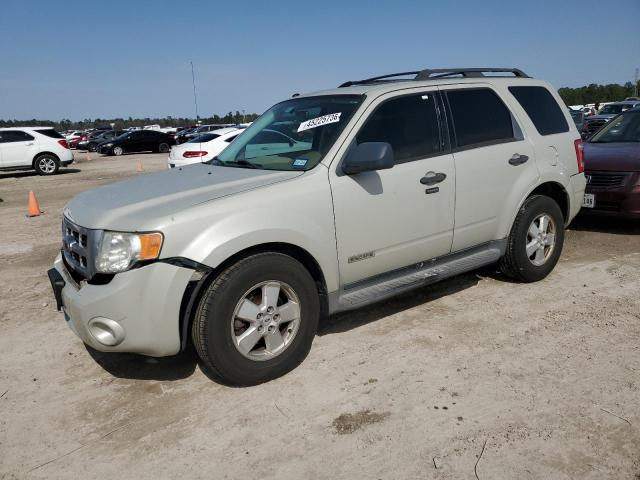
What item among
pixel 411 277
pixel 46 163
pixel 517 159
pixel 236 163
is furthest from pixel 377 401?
pixel 46 163

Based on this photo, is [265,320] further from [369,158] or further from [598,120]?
[598,120]

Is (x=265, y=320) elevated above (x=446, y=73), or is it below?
below

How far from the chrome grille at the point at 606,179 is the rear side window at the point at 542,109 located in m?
1.88

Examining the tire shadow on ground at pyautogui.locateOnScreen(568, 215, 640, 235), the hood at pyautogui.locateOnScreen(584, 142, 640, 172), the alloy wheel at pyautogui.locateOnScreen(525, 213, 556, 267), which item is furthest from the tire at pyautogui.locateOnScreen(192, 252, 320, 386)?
the tire shadow on ground at pyautogui.locateOnScreen(568, 215, 640, 235)

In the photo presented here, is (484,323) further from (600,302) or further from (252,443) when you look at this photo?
(252,443)

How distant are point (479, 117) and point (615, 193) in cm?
308

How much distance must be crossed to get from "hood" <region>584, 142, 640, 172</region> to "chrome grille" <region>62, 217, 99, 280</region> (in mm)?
6039

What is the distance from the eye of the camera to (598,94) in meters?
71.7

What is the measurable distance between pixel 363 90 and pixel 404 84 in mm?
330

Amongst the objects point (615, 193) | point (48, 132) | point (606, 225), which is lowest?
point (606, 225)

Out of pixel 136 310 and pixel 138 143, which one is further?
pixel 138 143

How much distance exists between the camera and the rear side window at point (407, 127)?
152 inches

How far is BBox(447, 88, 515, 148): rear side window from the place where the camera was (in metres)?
4.30

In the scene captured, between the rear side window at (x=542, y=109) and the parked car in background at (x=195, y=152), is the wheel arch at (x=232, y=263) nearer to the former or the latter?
the rear side window at (x=542, y=109)
